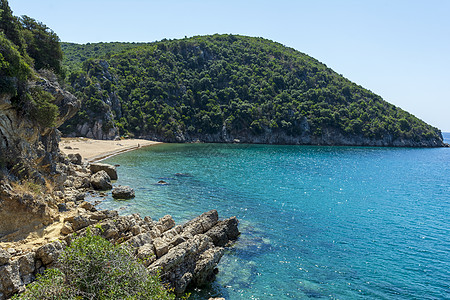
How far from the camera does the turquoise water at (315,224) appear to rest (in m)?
16.4

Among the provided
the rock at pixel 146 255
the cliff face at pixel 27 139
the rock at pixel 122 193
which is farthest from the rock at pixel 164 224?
the rock at pixel 122 193

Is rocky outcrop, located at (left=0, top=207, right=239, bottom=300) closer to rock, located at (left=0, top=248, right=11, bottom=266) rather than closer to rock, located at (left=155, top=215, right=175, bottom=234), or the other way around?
rock, located at (left=0, top=248, right=11, bottom=266)

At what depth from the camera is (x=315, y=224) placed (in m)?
26.2

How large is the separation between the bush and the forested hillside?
79.5 meters

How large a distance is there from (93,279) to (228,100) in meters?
110

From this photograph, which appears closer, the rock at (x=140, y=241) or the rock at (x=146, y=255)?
the rock at (x=146, y=255)

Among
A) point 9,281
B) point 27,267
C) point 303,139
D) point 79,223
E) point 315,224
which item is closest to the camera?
point 9,281

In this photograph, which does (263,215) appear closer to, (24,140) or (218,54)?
(24,140)

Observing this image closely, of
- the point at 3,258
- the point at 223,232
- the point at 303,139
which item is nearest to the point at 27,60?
the point at 3,258

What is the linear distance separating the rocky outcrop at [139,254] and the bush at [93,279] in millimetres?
3050

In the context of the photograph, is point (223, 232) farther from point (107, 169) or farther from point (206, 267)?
point (107, 169)

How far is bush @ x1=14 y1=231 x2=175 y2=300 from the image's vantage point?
8.84 metres

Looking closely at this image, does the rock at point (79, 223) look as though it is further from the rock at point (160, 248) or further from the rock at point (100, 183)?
the rock at point (100, 183)

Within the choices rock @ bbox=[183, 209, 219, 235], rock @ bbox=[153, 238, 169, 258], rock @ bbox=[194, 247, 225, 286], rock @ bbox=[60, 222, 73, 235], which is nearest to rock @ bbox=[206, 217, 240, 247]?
rock @ bbox=[183, 209, 219, 235]
